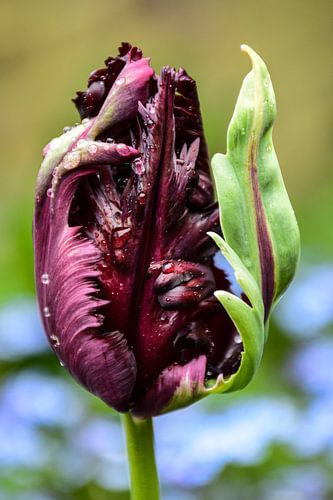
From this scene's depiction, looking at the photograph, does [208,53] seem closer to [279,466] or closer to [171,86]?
[279,466]

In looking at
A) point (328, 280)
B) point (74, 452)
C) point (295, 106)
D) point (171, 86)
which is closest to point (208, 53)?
point (295, 106)

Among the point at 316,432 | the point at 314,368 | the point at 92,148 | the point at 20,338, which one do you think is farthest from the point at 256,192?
the point at 20,338

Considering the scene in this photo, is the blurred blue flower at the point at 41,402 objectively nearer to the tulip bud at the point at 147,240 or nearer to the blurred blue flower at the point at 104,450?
the blurred blue flower at the point at 104,450

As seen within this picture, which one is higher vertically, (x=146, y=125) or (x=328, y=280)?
(x=328, y=280)

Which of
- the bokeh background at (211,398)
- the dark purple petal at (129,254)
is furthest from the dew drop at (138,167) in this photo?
the bokeh background at (211,398)

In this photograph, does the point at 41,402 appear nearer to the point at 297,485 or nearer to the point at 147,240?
the point at 297,485

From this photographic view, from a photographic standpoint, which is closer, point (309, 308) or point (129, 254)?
point (129, 254)
